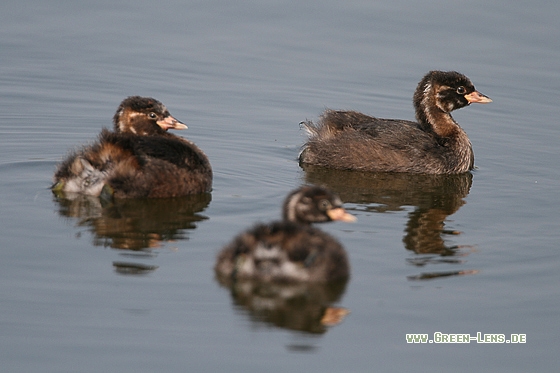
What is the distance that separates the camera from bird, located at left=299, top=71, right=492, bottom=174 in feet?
41.1

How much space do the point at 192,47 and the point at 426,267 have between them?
30.7 ft

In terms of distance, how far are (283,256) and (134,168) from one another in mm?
2807

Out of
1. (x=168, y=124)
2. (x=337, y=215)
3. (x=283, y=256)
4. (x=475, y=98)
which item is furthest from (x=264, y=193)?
(x=475, y=98)

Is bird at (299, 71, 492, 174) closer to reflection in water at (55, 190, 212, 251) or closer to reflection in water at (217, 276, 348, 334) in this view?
reflection in water at (55, 190, 212, 251)

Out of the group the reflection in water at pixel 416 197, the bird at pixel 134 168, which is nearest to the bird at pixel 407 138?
the reflection in water at pixel 416 197

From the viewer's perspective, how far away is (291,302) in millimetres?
7535

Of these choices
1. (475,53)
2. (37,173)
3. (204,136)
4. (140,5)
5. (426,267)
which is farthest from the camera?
(140,5)

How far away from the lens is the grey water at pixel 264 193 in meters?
6.99

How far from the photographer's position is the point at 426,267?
8.62m

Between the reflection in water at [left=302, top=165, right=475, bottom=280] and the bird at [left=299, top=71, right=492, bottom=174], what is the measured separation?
0.13 meters

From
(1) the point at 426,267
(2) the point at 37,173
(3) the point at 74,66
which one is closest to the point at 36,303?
(1) the point at 426,267

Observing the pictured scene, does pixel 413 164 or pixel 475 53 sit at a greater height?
pixel 475 53

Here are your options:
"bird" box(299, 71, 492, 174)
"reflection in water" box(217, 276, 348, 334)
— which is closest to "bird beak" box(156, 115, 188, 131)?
"bird" box(299, 71, 492, 174)

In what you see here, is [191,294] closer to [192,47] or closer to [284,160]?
[284,160]
